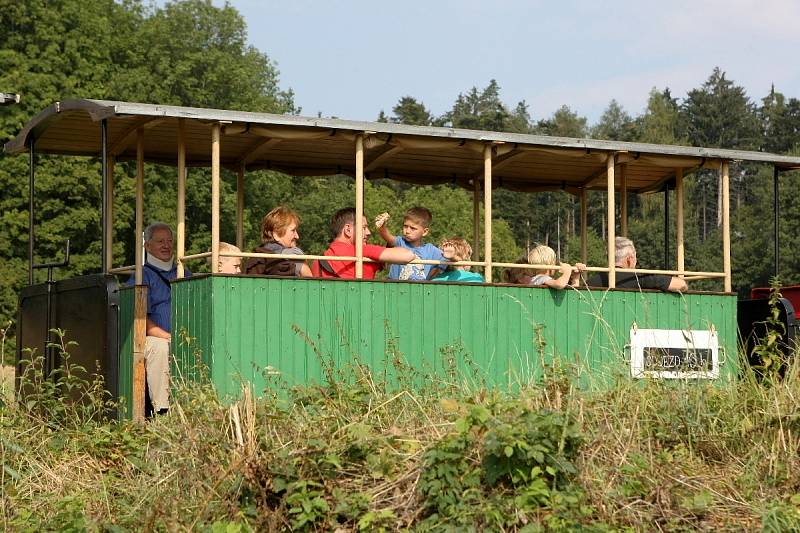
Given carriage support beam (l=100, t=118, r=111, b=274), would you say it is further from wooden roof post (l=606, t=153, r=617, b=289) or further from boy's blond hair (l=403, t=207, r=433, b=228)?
wooden roof post (l=606, t=153, r=617, b=289)

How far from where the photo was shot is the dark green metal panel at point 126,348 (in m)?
11.2

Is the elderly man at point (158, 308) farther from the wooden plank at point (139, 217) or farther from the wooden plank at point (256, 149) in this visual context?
the wooden plank at point (256, 149)

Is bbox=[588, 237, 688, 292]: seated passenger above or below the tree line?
below

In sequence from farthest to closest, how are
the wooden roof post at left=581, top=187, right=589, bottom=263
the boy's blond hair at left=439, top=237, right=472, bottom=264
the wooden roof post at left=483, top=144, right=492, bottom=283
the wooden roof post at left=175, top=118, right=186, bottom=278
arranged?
the wooden roof post at left=581, top=187, right=589, bottom=263 → the boy's blond hair at left=439, top=237, right=472, bottom=264 → the wooden roof post at left=483, top=144, right=492, bottom=283 → the wooden roof post at left=175, top=118, right=186, bottom=278

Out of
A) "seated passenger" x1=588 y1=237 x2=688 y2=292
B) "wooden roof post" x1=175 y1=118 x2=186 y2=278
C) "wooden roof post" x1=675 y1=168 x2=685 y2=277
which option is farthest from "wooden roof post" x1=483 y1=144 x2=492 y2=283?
"wooden roof post" x1=175 y1=118 x2=186 y2=278

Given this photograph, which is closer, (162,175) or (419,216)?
(419,216)

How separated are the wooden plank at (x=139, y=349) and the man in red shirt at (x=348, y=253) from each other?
139 centimetres

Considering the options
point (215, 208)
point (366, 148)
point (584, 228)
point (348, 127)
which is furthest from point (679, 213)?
point (215, 208)

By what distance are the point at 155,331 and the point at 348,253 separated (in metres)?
1.71

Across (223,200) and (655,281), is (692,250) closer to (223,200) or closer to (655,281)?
(223,200)

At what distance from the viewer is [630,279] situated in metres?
12.5

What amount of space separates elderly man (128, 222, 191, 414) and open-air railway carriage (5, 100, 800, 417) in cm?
14

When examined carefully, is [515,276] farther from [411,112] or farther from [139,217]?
[411,112]

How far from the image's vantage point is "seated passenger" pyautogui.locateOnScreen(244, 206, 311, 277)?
436 inches
